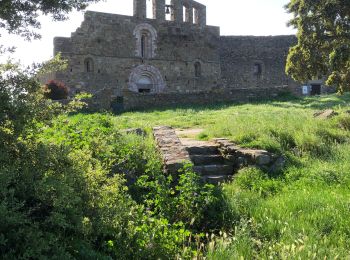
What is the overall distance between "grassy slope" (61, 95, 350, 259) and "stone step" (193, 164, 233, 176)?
49cm

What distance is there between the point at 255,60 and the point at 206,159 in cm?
2660

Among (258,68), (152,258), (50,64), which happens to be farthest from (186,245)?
(258,68)

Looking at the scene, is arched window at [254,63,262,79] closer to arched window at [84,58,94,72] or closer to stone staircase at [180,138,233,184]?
arched window at [84,58,94,72]

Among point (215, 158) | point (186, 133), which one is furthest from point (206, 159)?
point (186, 133)

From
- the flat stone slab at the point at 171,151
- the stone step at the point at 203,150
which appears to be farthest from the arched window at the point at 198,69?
the stone step at the point at 203,150

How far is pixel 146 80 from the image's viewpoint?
2858cm

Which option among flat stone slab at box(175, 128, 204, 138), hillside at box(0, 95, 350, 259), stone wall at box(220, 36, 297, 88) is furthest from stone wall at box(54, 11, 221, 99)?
hillside at box(0, 95, 350, 259)

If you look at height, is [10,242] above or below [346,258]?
above

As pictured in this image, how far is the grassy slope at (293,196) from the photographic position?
4.66m

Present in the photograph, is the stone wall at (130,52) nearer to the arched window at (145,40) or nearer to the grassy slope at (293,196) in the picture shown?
the arched window at (145,40)

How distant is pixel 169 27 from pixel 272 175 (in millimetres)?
23458

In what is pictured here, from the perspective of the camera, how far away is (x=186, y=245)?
204 inches

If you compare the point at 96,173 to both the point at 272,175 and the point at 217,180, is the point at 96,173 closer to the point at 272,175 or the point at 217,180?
the point at 217,180

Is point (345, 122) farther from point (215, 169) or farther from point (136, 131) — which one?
point (136, 131)
